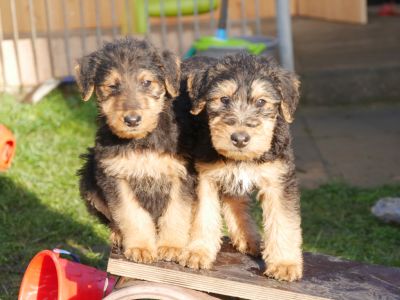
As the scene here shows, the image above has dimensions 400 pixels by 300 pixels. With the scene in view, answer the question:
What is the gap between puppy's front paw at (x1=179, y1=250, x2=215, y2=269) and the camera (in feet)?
14.0

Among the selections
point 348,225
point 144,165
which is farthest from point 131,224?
point 348,225

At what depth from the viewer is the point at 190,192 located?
4438 mm

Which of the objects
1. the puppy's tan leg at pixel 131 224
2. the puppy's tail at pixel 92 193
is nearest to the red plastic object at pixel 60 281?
the puppy's tail at pixel 92 193

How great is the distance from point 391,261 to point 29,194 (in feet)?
10.5

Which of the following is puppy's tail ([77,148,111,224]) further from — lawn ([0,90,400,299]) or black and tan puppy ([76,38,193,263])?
lawn ([0,90,400,299])

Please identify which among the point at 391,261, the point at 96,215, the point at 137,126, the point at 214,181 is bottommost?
the point at 391,261

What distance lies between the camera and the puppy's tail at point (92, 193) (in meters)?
4.77

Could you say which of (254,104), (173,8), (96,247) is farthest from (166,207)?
(173,8)

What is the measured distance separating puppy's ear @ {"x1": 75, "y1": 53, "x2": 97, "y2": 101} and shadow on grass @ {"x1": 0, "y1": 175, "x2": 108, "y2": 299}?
1.76 metres

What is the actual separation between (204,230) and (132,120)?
0.71 m

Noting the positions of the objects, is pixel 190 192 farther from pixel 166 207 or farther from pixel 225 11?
pixel 225 11

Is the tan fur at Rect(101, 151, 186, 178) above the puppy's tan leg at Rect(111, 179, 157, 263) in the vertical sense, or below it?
above

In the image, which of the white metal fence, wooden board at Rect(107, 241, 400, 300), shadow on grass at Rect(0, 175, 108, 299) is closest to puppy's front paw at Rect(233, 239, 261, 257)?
wooden board at Rect(107, 241, 400, 300)

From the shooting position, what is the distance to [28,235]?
255 inches
